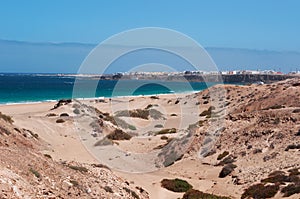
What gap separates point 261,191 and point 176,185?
4.23 meters

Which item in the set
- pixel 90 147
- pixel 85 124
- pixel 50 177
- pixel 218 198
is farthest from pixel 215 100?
pixel 50 177

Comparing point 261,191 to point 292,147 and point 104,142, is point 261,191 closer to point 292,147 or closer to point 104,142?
point 292,147

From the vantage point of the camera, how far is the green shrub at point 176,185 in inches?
778

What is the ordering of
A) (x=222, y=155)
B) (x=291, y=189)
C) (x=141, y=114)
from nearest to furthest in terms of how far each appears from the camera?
1. (x=291, y=189)
2. (x=222, y=155)
3. (x=141, y=114)

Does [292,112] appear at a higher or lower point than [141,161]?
higher

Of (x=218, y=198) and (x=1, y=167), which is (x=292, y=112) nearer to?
(x=218, y=198)

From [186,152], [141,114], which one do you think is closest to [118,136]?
[186,152]

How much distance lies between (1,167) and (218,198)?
29.3 ft

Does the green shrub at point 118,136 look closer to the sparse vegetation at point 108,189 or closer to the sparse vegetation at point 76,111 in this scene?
the sparse vegetation at point 76,111

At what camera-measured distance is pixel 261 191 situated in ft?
57.6

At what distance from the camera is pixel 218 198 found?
17.4 meters

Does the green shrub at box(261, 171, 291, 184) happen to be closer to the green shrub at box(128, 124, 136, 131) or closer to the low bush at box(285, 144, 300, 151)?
the low bush at box(285, 144, 300, 151)

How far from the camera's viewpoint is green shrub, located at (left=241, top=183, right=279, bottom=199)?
1712 cm

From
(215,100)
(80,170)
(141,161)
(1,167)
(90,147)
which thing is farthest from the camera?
(215,100)
